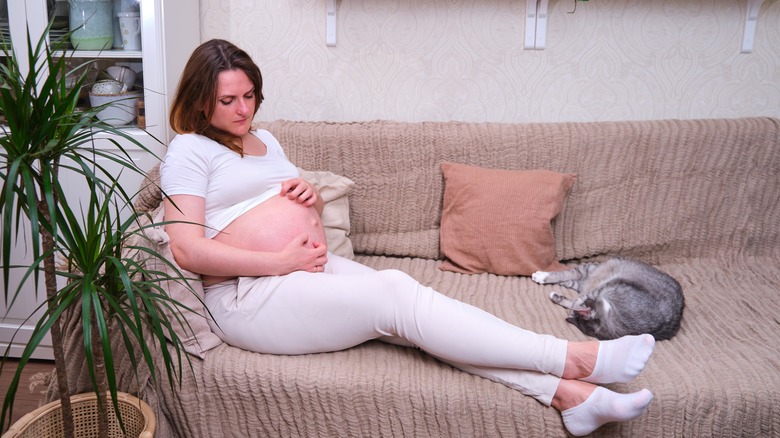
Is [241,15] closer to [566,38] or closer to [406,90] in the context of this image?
[406,90]

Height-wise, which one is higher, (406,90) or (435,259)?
(406,90)

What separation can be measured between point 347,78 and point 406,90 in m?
0.22

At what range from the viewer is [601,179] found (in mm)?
2232

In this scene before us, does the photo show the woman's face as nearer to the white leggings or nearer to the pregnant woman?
the pregnant woman

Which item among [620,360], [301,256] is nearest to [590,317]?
[620,360]

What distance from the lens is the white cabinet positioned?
7.00 ft

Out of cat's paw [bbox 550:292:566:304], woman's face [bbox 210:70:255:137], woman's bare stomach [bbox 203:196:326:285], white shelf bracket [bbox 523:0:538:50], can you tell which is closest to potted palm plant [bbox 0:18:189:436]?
woman's bare stomach [bbox 203:196:326:285]

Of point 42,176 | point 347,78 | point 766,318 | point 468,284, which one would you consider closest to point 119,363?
point 42,176

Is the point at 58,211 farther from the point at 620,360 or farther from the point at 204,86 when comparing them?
the point at 620,360

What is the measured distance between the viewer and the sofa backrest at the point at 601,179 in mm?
2225

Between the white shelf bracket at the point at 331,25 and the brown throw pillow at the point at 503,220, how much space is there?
702 mm

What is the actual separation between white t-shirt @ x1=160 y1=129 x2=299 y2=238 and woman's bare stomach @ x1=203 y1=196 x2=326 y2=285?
0.03 meters

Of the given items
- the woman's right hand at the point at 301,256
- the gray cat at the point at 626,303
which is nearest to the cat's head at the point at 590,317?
the gray cat at the point at 626,303

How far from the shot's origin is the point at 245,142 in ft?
6.03
